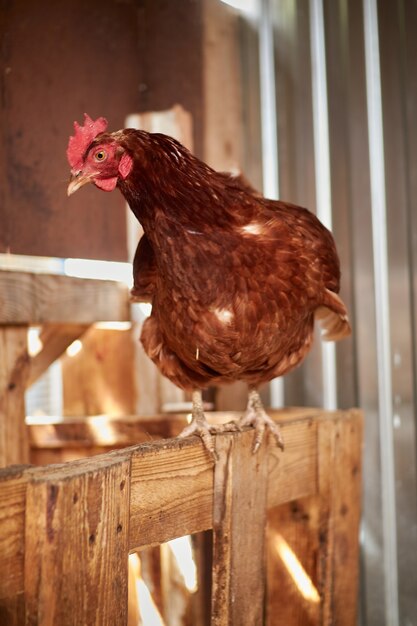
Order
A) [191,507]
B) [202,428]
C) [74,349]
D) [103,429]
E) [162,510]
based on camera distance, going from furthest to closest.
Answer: [74,349]
[103,429]
[202,428]
[191,507]
[162,510]

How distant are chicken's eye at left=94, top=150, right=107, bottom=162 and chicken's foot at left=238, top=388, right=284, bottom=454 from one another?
781 millimetres

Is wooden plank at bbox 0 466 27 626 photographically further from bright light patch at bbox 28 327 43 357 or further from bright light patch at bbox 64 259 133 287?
bright light patch at bbox 64 259 133 287

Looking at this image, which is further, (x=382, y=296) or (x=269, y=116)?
(x=269, y=116)

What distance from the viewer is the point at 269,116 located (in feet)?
9.14

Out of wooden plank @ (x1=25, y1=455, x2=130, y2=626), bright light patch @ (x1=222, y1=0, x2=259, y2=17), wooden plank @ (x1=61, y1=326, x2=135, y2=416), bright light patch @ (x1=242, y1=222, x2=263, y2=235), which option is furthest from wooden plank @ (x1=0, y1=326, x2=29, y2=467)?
bright light patch @ (x1=222, y1=0, x2=259, y2=17)

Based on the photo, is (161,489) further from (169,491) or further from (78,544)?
(78,544)

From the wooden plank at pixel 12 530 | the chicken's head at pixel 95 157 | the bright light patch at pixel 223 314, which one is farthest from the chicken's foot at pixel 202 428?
the chicken's head at pixel 95 157

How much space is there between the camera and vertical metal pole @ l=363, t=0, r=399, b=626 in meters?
2.38

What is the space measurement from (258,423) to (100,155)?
80 centimetres

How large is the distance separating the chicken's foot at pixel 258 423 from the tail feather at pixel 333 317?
0.34 metres

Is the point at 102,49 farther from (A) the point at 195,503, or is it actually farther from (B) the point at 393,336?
(A) the point at 195,503

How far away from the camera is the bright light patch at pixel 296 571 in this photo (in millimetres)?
1961

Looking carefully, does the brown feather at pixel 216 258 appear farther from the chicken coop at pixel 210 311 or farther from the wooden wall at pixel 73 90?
the wooden wall at pixel 73 90

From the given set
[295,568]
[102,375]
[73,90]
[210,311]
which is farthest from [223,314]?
[73,90]
